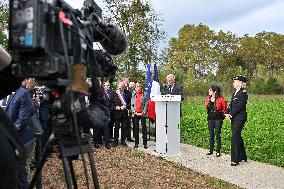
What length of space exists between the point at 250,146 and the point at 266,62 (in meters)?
75.6

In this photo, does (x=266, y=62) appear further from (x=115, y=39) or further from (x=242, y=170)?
(x=115, y=39)

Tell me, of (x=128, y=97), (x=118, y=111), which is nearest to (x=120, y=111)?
(x=118, y=111)

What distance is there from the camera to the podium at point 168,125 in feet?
43.7

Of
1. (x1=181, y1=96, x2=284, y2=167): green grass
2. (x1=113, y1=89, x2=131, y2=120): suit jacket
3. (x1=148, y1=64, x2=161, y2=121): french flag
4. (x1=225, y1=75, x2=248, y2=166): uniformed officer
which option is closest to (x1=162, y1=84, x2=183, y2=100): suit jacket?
(x1=148, y1=64, x2=161, y2=121): french flag

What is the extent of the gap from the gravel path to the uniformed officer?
303 mm

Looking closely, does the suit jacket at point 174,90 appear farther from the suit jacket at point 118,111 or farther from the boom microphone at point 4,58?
the boom microphone at point 4,58

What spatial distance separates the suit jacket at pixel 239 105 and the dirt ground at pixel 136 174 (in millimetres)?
1725

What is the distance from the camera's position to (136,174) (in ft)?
34.2

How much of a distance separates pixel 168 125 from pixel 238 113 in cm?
254

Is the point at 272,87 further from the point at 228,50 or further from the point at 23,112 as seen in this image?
the point at 23,112

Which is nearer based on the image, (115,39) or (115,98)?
(115,39)

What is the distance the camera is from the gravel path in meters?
9.65

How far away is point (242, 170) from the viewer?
35.8 ft

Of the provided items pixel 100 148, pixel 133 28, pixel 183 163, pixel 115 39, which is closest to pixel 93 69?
pixel 115 39
